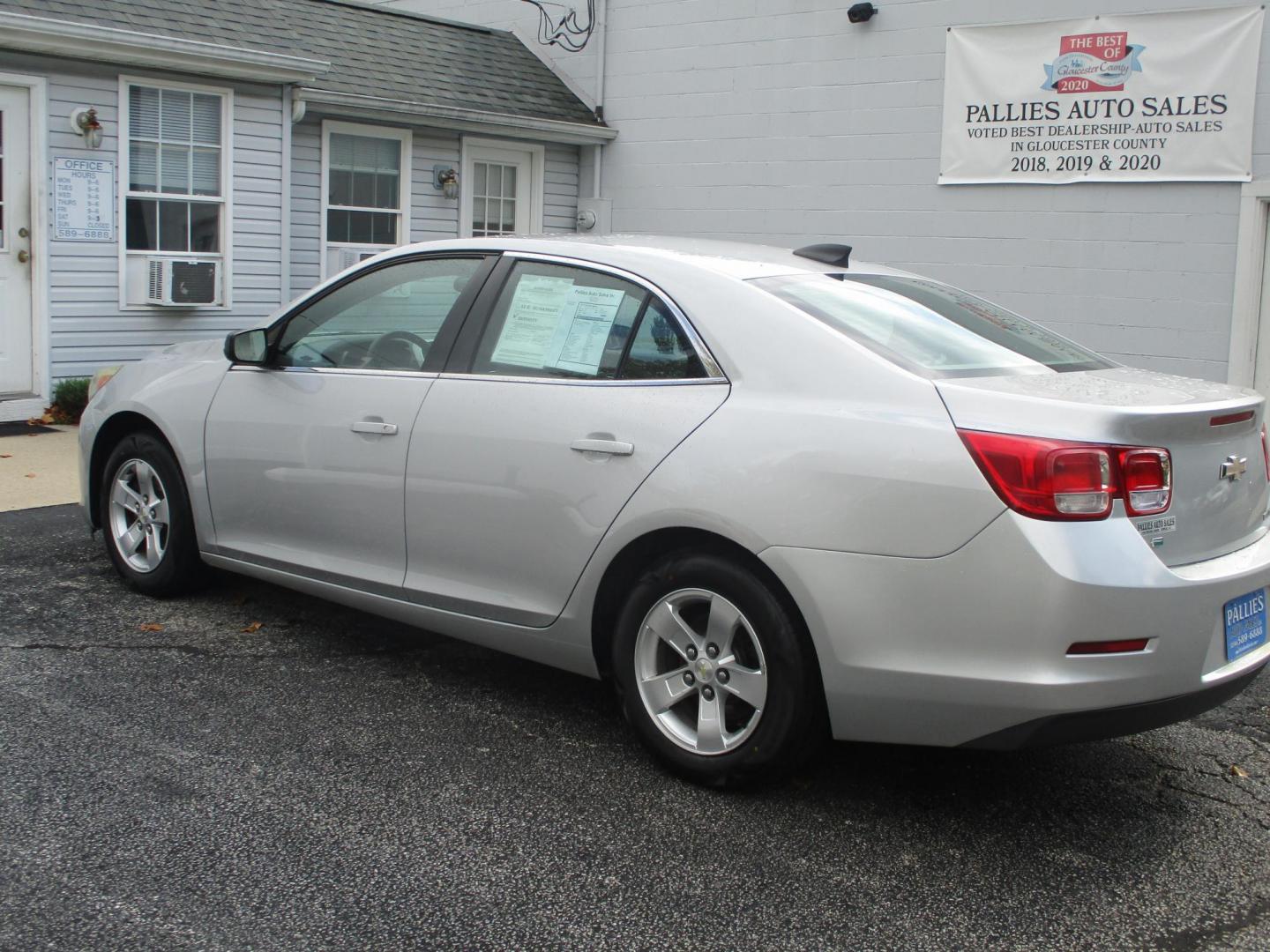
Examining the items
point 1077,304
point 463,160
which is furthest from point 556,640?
point 463,160

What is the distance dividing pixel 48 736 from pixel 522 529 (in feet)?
4.94

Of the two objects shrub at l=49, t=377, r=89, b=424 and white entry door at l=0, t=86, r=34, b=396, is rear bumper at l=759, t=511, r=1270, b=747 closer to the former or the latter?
shrub at l=49, t=377, r=89, b=424

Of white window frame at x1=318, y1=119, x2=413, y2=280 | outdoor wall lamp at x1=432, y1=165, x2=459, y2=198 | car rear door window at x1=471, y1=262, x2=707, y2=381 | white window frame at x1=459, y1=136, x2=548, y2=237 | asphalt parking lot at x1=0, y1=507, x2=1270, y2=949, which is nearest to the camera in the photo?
asphalt parking lot at x1=0, y1=507, x2=1270, y2=949

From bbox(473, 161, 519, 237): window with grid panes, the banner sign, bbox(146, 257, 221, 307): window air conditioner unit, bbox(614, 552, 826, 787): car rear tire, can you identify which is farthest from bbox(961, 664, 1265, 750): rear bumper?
bbox(473, 161, 519, 237): window with grid panes

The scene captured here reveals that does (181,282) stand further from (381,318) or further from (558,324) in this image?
(558,324)

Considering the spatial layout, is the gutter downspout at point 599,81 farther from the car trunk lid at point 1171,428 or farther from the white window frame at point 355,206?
the car trunk lid at point 1171,428

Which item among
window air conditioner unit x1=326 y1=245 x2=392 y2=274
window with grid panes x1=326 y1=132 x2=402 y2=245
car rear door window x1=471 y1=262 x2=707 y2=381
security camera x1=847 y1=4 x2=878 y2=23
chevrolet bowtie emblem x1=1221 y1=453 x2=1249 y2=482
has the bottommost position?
chevrolet bowtie emblem x1=1221 y1=453 x2=1249 y2=482

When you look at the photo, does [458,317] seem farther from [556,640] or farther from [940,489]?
[940,489]

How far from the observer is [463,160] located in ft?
44.0

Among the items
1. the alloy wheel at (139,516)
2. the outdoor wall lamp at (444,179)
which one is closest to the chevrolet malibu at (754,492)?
the alloy wheel at (139,516)

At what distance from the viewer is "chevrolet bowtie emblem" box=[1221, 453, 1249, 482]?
3467mm

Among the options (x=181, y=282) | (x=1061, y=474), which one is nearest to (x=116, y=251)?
(x=181, y=282)

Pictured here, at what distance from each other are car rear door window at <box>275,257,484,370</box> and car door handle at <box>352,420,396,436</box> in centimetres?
22

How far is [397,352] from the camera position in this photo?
4602mm
